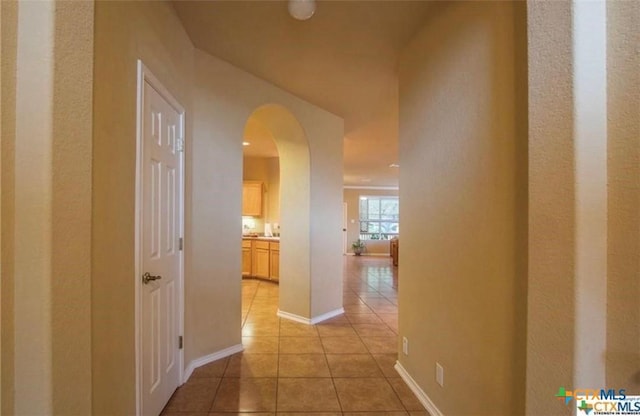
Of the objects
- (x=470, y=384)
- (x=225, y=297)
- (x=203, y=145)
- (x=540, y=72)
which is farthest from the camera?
(x=225, y=297)

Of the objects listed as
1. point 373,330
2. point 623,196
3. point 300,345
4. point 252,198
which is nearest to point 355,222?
point 252,198

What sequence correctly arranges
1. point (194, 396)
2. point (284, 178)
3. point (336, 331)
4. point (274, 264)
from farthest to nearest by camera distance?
point (274, 264) < point (284, 178) < point (336, 331) < point (194, 396)

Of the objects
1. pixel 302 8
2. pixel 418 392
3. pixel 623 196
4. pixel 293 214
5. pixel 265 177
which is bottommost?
pixel 418 392

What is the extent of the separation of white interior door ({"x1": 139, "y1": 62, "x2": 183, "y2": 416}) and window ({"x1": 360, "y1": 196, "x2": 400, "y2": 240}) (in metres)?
10.2

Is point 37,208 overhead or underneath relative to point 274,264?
overhead

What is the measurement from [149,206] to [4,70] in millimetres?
898

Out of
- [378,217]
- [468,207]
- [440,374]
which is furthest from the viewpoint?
[378,217]

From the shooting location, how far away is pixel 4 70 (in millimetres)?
928

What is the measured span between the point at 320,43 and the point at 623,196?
7.16ft

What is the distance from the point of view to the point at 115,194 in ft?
4.31

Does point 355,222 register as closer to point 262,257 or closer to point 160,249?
point 262,257

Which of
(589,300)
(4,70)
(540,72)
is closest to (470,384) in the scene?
(589,300)

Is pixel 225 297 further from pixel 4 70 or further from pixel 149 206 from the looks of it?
pixel 4 70

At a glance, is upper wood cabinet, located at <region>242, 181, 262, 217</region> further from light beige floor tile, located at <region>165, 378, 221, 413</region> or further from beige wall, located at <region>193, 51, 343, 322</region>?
light beige floor tile, located at <region>165, 378, 221, 413</region>
